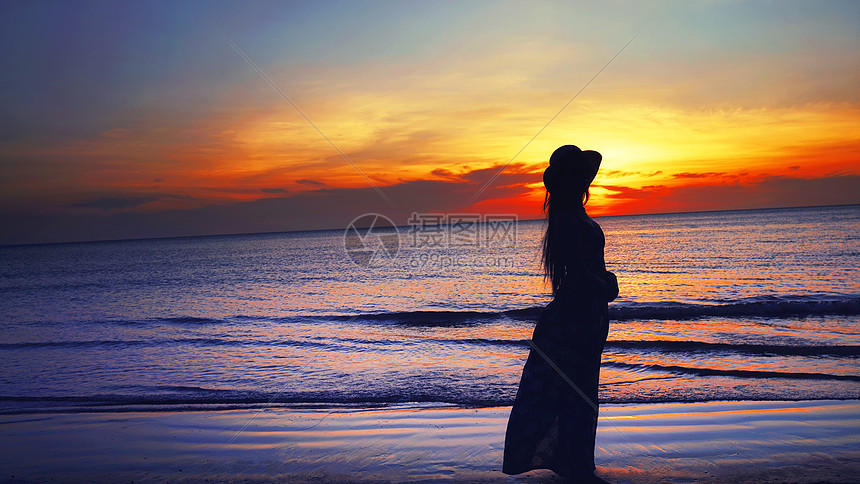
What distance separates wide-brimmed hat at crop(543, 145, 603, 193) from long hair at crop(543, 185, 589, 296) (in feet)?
0.20

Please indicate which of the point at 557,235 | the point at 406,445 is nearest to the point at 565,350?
the point at 557,235

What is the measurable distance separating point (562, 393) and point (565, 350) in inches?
13.0

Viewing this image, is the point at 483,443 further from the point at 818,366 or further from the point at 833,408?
the point at 818,366

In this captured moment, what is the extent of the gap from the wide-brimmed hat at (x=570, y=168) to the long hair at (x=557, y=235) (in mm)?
60

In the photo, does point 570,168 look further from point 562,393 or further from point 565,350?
point 562,393

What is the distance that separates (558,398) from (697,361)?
6912 millimetres

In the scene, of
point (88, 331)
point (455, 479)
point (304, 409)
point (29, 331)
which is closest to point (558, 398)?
point (455, 479)

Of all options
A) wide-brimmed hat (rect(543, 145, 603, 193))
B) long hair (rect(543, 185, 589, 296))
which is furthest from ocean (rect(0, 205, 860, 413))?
wide-brimmed hat (rect(543, 145, 603, 193))

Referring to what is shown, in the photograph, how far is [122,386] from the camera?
8.75 m

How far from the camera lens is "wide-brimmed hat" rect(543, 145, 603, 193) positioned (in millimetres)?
3371

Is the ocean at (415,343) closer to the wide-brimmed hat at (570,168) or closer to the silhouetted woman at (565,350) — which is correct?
the silhouetted woman at (565,350)

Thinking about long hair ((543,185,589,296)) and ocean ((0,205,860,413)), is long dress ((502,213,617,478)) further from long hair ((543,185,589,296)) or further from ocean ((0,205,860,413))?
ocean ((0,205,860,413))

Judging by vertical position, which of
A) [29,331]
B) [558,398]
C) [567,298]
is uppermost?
[567,298]

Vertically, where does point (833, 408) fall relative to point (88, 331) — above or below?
above
